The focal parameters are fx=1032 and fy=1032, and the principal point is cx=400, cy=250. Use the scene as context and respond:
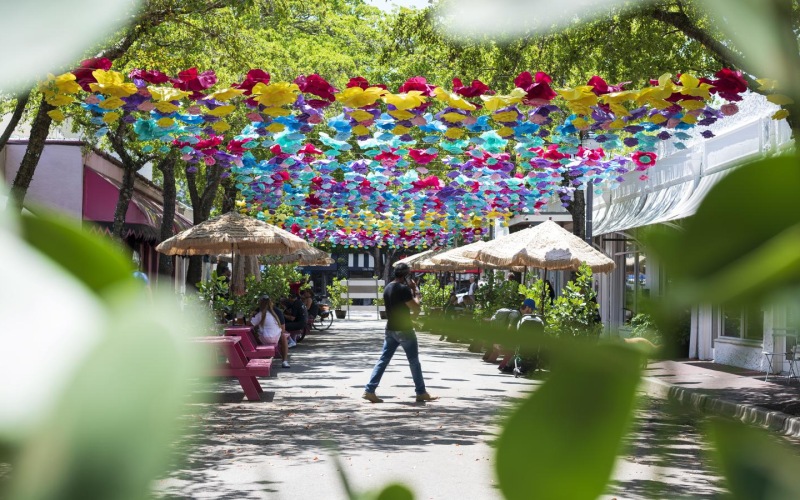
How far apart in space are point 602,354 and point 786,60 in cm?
9

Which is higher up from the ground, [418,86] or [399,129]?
[418,86]

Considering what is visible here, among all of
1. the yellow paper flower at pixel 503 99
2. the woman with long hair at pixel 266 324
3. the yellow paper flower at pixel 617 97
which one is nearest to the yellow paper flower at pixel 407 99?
the yellow paper flower at pixel 503 99

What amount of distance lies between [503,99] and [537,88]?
370 millimetres

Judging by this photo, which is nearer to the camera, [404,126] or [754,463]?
[754,463]

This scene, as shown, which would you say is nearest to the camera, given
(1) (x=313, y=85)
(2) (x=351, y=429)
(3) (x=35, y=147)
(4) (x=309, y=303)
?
(2) (x=351, y=429)

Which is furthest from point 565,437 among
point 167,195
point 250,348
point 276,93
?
point 167,195

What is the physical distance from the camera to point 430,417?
32.2ft

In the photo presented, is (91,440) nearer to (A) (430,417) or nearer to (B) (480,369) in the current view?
(A) (430,417)

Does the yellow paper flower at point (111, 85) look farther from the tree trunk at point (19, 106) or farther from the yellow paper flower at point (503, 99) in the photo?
the tree trunk at point (19, 106)

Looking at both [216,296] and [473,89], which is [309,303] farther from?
[473,89]

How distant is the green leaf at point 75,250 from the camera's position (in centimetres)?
22

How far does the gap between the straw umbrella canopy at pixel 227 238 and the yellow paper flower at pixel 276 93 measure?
A: 4929 millimetres

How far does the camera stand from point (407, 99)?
1066 cm

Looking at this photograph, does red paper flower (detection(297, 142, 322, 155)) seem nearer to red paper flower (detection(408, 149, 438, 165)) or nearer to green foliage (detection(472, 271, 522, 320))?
red paper flower (detection(408, 149, 438, 165))
